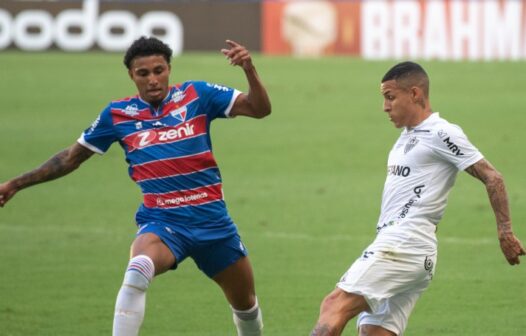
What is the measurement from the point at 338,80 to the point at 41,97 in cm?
729

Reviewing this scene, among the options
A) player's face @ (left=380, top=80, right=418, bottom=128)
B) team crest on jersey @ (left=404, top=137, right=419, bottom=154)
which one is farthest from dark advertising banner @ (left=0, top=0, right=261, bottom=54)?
team crest on jersey @ (left=404, top=137, right=419, bottom=154)

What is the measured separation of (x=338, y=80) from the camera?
30734mm

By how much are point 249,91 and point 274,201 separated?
9.21m

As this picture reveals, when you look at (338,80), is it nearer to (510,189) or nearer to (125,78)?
(125,78)

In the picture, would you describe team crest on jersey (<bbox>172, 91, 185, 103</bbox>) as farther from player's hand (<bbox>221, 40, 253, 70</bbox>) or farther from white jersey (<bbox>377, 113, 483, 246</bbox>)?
white jersey (<bbox>377, 113, 483, 246</bbox>)

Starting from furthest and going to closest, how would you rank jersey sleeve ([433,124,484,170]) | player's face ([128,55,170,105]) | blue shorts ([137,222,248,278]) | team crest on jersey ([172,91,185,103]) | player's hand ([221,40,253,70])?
1. team crest on jersey ([172,91,185,103])
2. player's face ([128,55,170,105])
3. blue shorts ([137,222,248,278])
4. player's hand ([221,40,253,70])
5. jersey sleeve ([433,124,484,170])

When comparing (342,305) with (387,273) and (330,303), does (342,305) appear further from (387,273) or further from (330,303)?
(387,273)

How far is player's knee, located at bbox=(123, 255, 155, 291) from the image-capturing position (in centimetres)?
861

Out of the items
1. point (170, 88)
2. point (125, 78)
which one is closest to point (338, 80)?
point (125, 78)

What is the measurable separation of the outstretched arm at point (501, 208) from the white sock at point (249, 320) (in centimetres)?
227

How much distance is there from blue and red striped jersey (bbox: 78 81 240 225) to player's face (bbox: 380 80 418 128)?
1.22m

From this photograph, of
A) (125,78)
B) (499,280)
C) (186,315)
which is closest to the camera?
(186,315)

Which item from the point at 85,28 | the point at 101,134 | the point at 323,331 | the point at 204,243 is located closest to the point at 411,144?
the point at 323,331

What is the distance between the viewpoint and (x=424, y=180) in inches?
332
